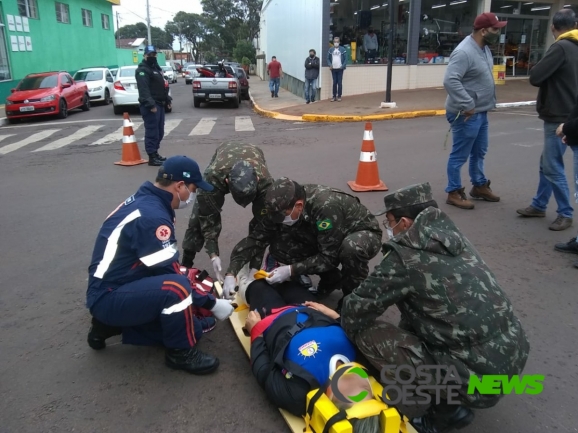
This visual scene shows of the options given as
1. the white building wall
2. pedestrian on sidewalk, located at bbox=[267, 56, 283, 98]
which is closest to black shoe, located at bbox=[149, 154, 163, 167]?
the white building wall

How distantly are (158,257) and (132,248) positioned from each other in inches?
6.1

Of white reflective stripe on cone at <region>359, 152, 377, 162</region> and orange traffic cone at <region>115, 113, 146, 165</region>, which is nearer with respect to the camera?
white reflective stripe on cone at <region>359, 152, 377, 162</region>

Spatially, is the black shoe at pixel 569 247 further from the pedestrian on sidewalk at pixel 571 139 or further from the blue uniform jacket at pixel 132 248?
the blue uniform jacket at pixel 132 248

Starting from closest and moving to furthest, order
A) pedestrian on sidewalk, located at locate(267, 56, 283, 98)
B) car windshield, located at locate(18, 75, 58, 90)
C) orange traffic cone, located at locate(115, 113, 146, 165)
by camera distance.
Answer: orange traffic cone, located at locate(115, 113, 146, 165), car windshield, located at locate(18, 75, 58, 90), pedestrian on sidewalk, located at locate(267, 56, 283, 98)

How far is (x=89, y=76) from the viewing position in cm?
2094

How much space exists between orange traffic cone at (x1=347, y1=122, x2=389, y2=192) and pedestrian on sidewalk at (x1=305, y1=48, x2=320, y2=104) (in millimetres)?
10191

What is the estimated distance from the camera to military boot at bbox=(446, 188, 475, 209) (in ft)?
18.4

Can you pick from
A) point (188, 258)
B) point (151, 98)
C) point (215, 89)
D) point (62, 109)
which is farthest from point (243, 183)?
point (215, 89)

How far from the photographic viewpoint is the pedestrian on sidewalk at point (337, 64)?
1533cm

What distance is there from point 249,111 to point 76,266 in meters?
13.9

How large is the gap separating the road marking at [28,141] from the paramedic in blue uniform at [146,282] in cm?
897

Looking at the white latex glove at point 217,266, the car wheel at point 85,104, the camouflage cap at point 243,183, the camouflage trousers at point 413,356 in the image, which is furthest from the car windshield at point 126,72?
the camouflage trousers at point 413,356

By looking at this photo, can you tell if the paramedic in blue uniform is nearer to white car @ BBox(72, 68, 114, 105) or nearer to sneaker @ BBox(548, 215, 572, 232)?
sneaker @ BBox(548, 215, 572, 232)

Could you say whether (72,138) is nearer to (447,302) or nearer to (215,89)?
(215,89)
